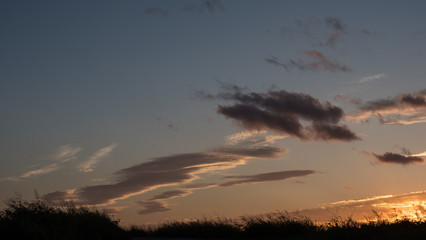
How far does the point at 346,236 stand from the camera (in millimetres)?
17281

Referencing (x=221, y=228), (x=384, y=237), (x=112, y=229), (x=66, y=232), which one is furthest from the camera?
(x=221, y=228)

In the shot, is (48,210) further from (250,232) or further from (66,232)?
(250,232)

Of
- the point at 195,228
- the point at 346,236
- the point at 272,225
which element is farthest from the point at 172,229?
the point at 346,236

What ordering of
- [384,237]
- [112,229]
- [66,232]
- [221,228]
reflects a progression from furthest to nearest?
[221,228] < [112,229] < [66,232] < [384,237]

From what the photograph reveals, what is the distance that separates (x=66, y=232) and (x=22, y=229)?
2.02m

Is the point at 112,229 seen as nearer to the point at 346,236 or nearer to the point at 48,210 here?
the point at 48,210

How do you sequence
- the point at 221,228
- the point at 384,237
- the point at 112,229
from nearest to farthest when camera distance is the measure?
1. the point at 384,237
2. the point at 112,229
3. the point at 221,228

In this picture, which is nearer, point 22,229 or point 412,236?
point 412,236

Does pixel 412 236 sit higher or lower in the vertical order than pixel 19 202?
lower

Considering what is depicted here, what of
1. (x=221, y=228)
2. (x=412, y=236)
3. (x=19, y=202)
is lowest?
(x=412, y=236)

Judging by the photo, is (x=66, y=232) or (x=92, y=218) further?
(x=92, y=218)

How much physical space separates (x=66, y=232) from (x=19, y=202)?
518 centimetres

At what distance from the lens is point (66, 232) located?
18797mm

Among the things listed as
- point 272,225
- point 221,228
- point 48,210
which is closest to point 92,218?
point 48,210
